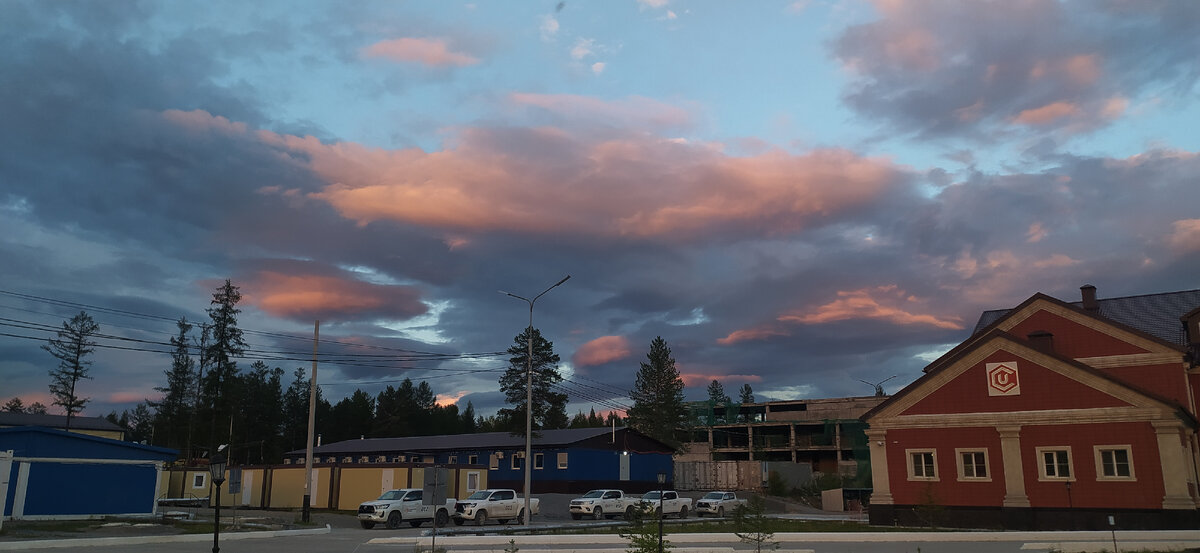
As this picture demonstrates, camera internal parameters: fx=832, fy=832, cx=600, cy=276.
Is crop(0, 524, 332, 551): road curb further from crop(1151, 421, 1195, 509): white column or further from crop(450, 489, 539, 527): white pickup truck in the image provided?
crop(1151, 421, 1195, 509): white column

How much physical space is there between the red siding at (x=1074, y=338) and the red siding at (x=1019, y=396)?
342 cm

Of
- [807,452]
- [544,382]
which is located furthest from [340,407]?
[807,452]

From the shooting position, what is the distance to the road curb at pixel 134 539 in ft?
84.8

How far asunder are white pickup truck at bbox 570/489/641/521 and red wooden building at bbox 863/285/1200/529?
15.1 m

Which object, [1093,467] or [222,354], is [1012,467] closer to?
[1093,467]

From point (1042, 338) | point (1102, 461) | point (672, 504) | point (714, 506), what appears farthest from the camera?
point (714, 506)

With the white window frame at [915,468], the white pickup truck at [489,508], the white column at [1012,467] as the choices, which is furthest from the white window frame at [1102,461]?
the white pickup truck at [489,508]

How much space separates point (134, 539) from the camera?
95.1 ft

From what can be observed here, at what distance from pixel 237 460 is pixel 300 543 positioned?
93088 millimetres

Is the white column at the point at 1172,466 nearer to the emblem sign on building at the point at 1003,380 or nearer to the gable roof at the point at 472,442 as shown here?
the emblem sign on building at the point at 1003,380

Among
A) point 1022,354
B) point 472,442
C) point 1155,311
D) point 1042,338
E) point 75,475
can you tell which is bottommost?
point 75,475

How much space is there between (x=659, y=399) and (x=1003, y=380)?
7870cm

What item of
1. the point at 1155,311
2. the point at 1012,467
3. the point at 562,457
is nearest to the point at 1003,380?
the point at 1012,467

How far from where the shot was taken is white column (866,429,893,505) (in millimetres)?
38344
